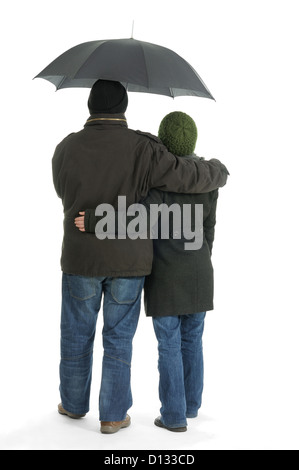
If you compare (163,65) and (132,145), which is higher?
(163,65)

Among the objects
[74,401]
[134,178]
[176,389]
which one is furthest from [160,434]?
[134,178]

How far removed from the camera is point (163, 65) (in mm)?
4133

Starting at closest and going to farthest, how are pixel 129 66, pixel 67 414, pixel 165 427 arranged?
pixel 129 66, pixel 165 427, pixel 67 414

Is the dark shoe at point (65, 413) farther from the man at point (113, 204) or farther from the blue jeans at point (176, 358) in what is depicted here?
the blue jeans at point (176, 358)

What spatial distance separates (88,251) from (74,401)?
36.6 inches

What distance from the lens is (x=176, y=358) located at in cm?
427

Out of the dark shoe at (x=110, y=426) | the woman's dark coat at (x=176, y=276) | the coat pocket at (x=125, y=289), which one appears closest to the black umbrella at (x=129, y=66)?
the woman's dark coat at (x=176, y=276)

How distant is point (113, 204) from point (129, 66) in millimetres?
726

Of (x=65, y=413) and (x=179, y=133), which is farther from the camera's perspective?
(x=65, y=413)

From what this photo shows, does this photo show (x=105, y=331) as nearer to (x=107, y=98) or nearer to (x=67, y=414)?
(x=67, y=414)

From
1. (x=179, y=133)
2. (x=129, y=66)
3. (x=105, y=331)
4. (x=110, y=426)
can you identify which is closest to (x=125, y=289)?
(x=105, y=331)
